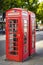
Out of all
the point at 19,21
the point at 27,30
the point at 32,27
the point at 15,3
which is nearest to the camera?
the point at 19,21

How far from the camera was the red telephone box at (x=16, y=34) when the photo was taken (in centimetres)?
1003

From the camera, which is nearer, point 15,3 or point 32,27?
point 32,27

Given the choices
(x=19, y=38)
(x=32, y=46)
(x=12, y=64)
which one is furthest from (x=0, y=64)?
(x=32, y=46)

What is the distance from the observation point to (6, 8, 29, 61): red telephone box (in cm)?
1003

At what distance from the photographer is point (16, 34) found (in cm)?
1016

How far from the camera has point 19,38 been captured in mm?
10070

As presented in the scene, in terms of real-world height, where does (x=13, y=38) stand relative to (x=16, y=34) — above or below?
below

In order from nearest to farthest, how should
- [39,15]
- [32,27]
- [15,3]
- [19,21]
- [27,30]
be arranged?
[19,21] → [27,30] → [32,27] → [15,3] → [39,15]

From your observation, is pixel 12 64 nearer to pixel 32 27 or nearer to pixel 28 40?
pixel 28 40

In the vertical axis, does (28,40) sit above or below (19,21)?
below

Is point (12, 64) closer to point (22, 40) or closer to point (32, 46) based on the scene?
point (22, 40)

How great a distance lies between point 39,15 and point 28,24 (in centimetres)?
4117

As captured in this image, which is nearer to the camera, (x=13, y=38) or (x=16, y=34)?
(x=16, y=34)

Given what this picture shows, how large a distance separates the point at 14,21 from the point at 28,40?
1.31 m
